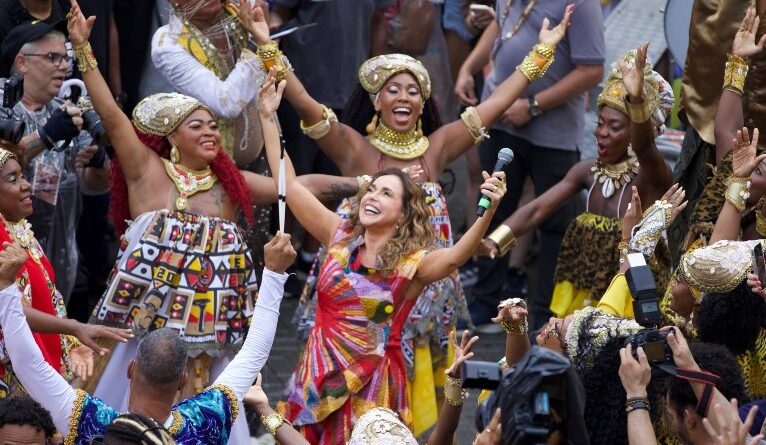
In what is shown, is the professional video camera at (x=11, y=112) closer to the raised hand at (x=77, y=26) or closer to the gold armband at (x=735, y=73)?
the raised hand at (x=77, y=26)

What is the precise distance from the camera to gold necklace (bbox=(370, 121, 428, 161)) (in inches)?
290

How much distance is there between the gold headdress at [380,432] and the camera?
445 centimetres

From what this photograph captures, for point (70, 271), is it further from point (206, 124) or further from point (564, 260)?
point (564, 260)

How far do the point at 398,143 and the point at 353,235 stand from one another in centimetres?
110

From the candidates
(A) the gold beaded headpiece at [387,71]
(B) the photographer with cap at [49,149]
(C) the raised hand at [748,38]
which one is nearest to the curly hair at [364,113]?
(A) the gold beaded headpiece at [387,71]

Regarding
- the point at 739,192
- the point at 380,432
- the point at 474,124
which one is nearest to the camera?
the point at 380,432

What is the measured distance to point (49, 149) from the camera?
6961 millimetres

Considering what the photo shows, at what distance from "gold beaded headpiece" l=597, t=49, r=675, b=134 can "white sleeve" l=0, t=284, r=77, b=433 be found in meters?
3.86

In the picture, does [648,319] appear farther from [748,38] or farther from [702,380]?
[748,38]

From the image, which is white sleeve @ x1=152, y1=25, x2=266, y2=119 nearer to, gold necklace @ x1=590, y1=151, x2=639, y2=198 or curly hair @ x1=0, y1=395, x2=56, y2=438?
gold necklace @ x1=590, y1=151, x2=639, y2=198

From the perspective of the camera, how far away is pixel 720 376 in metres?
4.95

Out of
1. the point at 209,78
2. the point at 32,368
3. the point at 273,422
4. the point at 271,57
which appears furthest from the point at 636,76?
the point at 32,368

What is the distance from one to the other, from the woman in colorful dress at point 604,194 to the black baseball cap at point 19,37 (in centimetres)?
257

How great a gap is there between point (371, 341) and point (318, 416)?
0.42 m
